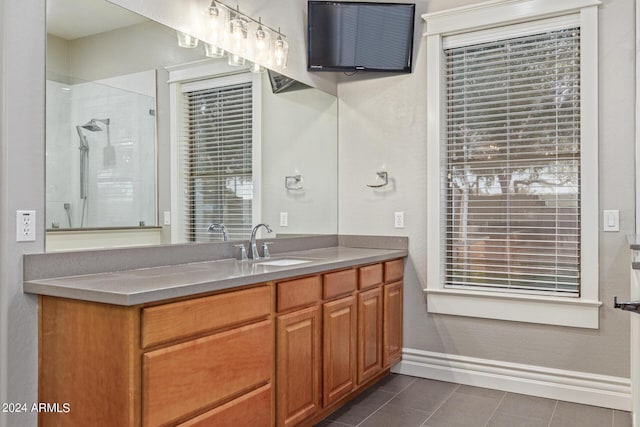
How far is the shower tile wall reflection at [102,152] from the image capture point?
6.38 feet

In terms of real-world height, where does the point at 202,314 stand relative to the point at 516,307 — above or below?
above

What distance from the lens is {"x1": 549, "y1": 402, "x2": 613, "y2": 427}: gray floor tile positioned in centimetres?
269

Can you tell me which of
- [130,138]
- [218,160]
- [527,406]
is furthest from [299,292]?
[527,406]

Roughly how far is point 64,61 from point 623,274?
3158 mm

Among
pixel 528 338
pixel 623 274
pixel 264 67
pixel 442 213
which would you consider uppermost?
pixel 264 67

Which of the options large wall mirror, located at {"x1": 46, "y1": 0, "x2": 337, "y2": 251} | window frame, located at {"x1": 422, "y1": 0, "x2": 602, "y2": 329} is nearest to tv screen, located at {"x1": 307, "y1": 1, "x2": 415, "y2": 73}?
window frame, located at {"x1": 422, "y1": 0, "x2": 602, "y2": 329}

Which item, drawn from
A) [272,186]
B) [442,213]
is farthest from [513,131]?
[272,186]

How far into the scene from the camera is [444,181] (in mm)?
3455

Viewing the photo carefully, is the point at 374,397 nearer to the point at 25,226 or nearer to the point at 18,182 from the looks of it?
the point at 25,226

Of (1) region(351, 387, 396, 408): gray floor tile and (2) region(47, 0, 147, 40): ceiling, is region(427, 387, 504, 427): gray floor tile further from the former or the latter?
(2) region(47, 0, 147, 40): ceiling

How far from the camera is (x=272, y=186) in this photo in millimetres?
3264

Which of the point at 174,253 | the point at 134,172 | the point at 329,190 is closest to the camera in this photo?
the point at 134,172

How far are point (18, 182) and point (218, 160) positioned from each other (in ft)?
3.94

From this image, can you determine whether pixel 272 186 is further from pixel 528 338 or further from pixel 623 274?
pixel 623 274
